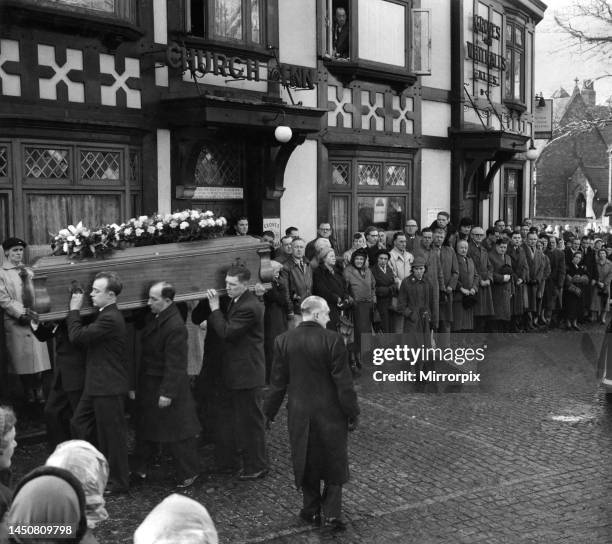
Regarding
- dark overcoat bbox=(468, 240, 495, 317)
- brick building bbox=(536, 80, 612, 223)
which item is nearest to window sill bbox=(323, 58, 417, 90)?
dark overcoat bbox=(468, 240, 495, 317)

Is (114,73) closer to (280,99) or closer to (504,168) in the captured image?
(280,99)

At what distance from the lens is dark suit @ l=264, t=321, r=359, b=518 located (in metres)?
6.09

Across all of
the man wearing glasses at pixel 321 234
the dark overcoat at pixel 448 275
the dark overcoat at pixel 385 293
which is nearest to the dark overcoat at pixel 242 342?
the man wearing glasses at pixel 321 234

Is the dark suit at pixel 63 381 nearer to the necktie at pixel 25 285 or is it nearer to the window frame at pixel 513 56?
the necktie at pixel 25 285

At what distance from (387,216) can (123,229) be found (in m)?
9.02

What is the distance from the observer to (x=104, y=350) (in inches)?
263

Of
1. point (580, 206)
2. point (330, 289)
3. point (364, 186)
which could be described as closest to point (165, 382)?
point (330, 289)

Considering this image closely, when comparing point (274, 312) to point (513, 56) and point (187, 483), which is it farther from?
point (513, 56)

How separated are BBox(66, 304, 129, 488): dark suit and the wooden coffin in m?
0.27

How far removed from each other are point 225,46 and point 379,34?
4.17 m

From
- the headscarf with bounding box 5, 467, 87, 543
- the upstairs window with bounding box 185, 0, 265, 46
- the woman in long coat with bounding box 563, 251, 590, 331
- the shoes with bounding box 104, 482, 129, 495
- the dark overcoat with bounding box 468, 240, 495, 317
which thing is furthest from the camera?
the woman in long coat with bounding box 563, 251, 590, 331

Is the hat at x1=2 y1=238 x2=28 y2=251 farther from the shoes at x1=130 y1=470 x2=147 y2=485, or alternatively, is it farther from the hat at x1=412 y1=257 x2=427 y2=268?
the hat at x1=412 y1=257 x2=427 y2=268

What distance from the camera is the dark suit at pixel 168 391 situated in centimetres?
681

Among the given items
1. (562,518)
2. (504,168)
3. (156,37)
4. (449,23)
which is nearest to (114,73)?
(156,37)
